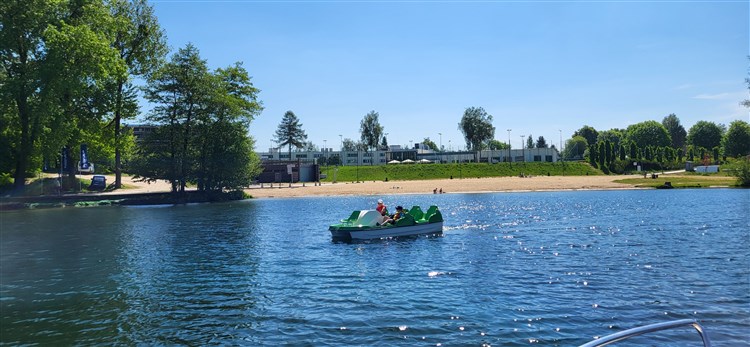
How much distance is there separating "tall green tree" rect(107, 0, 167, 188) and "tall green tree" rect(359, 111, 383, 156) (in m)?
113

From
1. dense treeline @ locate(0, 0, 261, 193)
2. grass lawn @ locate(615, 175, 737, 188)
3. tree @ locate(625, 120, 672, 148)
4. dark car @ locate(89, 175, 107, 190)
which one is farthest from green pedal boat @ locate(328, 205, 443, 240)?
tree @ locate(625, 120, 672, 148)

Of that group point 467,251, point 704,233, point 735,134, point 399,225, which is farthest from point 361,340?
point 735,134

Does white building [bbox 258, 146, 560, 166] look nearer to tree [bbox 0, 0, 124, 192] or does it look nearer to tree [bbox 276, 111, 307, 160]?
tree [bbox 276, 111, 307, 160]

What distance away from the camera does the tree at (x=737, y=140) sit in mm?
144125

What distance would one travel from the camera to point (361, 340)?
12.5 metres

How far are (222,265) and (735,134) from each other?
17280 centimetres

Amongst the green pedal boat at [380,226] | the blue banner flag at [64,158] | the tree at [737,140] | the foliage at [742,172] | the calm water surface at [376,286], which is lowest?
the calm water surface at [376,286]

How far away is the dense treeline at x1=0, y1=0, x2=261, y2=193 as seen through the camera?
58.9 m

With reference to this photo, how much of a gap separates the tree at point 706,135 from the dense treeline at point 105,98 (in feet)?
596

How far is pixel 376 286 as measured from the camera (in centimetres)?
1861

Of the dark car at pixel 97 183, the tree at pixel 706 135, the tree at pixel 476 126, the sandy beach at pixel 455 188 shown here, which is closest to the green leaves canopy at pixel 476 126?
Result: the tree at pixel 476 126

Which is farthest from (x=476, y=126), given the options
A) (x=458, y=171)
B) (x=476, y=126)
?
(x=458, y=171)

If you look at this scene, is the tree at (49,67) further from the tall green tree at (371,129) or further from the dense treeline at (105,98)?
the tall green tree at (371,129)

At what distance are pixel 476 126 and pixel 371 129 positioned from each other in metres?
42.5
